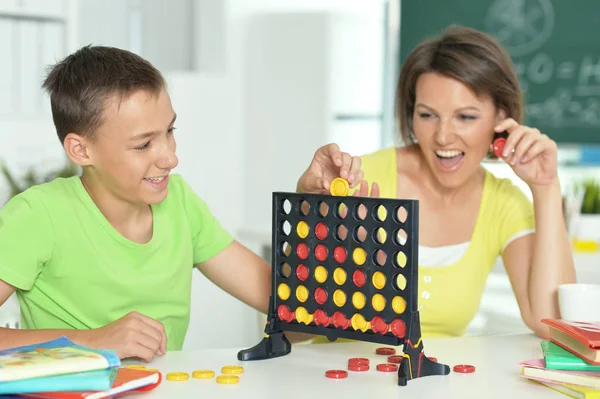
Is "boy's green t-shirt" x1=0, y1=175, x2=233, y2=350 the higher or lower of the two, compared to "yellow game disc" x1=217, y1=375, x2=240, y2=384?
higher

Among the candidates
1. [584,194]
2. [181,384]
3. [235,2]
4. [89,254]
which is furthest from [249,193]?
[181,384]

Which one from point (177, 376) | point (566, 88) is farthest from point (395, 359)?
point (566, 88)

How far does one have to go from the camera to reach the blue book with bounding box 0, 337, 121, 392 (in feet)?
4.18

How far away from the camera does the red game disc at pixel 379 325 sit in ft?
4.90

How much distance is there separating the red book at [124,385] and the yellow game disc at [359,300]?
0.35 m

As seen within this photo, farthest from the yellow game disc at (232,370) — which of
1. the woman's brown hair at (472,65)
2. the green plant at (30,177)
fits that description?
the green plant at (30,177)

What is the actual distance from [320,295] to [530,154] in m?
0.65

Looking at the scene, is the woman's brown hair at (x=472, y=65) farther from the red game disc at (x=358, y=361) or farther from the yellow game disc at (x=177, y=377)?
the yellow game disc at (x=177, y=377)

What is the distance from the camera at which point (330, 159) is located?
1.84 meters

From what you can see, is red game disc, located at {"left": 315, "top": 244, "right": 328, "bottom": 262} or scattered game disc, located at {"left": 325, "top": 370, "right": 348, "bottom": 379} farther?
red game disc, located at {"left": 315, "top": 244, "right": 328, "bottom": 262}

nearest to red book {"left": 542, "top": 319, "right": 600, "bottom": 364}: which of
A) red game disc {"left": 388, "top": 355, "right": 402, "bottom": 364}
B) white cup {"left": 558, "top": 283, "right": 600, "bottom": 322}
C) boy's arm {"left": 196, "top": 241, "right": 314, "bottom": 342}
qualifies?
white cup {"left": 558, "top": 283, "right": 600, "bottom": 322}

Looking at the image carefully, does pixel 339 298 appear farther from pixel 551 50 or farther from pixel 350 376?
pixel 551 50

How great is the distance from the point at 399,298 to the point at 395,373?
0.42 ft

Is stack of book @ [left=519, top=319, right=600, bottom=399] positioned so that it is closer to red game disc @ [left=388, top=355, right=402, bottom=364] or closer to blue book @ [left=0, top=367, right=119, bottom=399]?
red game disc @ [left=388, top=355, right=402, bottom=364]
